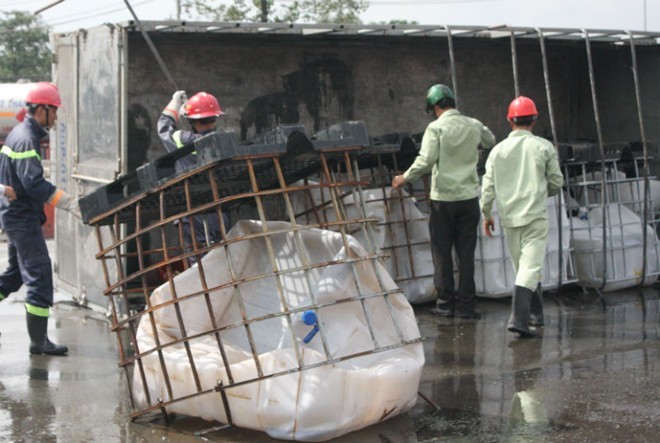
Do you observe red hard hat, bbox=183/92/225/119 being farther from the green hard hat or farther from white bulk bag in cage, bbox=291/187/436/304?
white bulk bag in cage, bbox=291/187/436/304

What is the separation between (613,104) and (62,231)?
613cm

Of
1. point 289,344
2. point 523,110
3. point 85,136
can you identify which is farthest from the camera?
point 85,136

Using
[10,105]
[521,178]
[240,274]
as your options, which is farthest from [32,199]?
[10,105]

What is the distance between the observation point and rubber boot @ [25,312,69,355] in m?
7.29

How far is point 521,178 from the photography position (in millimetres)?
7559

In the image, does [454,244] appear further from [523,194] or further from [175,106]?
[175,106]

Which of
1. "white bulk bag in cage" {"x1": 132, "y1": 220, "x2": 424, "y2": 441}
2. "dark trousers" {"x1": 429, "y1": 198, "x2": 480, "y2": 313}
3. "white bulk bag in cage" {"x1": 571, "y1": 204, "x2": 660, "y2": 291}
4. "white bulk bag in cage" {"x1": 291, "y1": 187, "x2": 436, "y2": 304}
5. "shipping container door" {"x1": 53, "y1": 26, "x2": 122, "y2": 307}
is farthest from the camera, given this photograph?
"white bulk bag in cage" {"x1": 571, "y1": 204, "x2": 660, "y2": 291}

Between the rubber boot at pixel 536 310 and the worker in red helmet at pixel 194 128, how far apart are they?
2523mm

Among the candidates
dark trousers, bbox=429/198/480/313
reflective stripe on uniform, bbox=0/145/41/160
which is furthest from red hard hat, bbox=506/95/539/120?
reflective stripe on uniform, bbox=0/145/41/160

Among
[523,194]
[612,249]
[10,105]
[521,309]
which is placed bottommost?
[521,309]

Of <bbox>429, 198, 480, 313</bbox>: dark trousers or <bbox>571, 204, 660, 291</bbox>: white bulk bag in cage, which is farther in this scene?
<bbox>571, 204, 660, 291</bbox>: white bulk bag in cage

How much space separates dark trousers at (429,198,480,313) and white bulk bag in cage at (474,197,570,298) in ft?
1.88

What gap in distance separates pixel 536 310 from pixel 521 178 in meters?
1.22

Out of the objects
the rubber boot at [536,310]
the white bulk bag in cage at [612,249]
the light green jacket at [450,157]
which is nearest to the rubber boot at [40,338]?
the light green jacket at [450,157]
